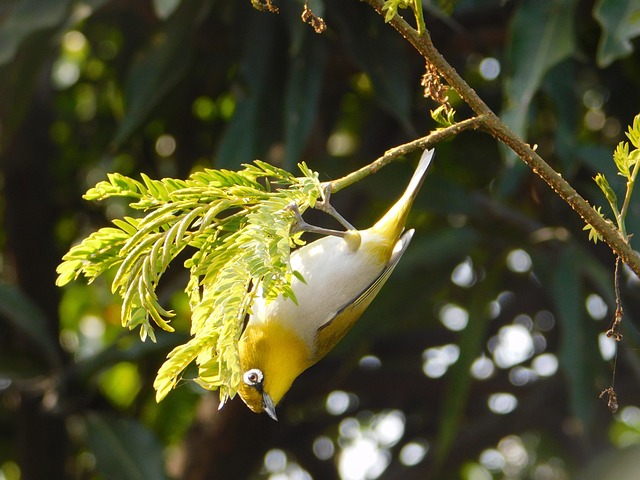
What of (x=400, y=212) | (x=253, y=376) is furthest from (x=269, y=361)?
(x=400, y=212)

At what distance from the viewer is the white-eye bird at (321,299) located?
1175mm

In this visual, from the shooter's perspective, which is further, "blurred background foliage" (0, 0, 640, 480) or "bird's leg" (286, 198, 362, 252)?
"blurred background foliage" (0, 0, 640, 480)

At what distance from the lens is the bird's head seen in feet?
4.09

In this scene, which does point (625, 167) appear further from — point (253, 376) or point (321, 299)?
point (253, 376)

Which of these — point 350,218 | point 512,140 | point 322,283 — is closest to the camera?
point 512,140

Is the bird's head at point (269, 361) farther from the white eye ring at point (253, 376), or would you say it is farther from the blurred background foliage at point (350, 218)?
the blurred background foliage at point (350, 218)

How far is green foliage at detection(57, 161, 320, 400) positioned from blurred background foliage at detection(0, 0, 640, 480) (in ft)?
4.08

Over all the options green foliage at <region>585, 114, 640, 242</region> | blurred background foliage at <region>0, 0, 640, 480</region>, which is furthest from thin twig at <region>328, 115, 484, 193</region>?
blurred background foliage at <region>0, 0, 640, 480</region>

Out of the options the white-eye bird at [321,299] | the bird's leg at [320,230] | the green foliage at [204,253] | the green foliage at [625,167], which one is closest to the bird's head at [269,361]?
the white-eye bird at [321,299]

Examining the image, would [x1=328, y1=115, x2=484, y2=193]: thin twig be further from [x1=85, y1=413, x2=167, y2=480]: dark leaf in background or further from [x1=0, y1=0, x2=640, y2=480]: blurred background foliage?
[x1=85, y1=413, x2=167, y2=480]: dark leaf in background

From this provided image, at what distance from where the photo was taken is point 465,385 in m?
2.80

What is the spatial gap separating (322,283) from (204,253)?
12.3 inches

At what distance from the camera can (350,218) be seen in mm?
3148

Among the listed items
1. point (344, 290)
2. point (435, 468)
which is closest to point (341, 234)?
point (344, 290)
